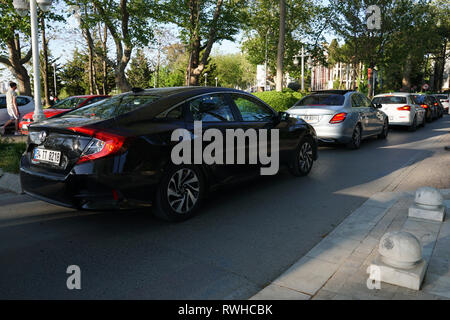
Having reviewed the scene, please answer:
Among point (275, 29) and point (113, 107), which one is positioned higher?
point (275, 29)

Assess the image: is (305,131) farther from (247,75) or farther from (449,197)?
(247,75)

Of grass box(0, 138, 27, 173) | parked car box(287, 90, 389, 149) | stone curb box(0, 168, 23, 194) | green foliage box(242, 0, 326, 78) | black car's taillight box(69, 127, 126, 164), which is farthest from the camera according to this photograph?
green foliage box(242, 0, 326, 78)

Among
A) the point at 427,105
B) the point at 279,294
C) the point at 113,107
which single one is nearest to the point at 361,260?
the point at 279,294

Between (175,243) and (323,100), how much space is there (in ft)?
24.4

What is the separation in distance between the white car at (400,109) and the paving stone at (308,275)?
519 inches

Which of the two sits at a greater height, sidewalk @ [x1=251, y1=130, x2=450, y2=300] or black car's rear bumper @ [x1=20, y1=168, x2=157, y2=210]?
black car's rear bumper @ [x1=20, y1=168, x2=157, y2=210]

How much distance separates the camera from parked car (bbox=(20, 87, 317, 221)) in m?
3.67

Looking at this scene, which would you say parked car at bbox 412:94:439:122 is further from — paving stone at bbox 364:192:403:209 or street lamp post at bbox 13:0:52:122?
street lamp post at bbox 13:0:52:122

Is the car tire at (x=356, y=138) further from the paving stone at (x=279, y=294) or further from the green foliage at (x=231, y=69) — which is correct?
the green foliage at (x=231, y=69)

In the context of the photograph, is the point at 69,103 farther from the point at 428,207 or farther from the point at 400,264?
the point at 400,264

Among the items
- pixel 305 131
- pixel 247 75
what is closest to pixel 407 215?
pixel 305 131

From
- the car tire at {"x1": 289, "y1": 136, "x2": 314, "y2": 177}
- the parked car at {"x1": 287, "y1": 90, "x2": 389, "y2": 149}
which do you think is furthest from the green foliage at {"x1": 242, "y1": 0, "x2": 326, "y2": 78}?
the car tire at {"x1": 289, "y1": 136, "x2": 314, "y2": 177}

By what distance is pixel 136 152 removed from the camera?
381 cm

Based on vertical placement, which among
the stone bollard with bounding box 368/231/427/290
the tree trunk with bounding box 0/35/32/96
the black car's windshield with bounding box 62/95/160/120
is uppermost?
the tree trunk with bounding box 0/35/32/96
